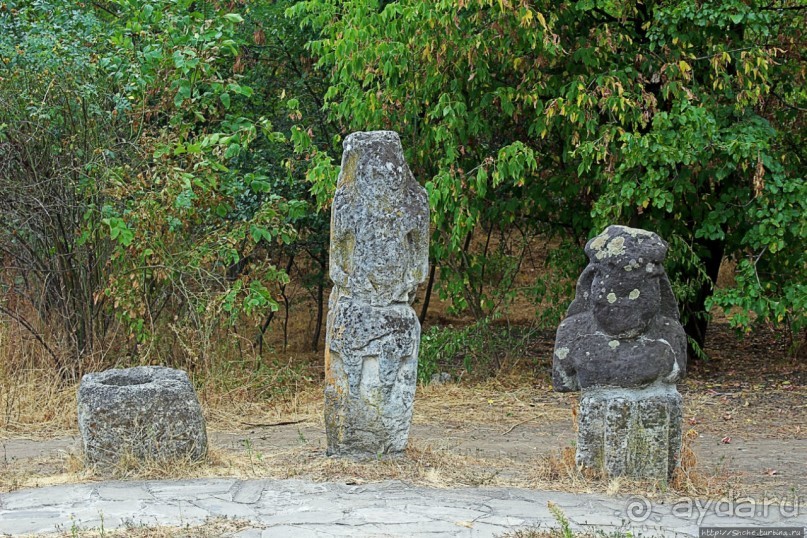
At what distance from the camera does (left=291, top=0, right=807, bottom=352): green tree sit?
10.8 m

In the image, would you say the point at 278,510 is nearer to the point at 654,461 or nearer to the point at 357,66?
the point at 654,461

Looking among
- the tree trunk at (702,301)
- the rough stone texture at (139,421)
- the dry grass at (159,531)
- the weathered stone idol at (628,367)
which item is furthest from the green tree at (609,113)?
the dry grass at (159,531)

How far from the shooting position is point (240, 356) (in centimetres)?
1248

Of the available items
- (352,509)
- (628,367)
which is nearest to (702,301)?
(628,367)

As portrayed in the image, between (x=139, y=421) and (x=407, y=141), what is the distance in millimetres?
5771

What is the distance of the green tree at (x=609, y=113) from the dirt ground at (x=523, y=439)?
100cm

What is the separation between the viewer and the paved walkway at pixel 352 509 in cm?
640

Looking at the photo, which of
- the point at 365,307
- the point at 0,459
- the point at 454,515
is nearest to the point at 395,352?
the point at 365,307

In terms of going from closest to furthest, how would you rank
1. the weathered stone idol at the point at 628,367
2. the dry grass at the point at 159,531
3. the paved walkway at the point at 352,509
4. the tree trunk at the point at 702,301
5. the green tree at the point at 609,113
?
the dry grass at the point at 159,531 < the paved walkway at the point at 352,509 < the weathered stone idol at the point at 628,367 < the green tree at the point at 609,113 < the tree trunk at the point at 702,301

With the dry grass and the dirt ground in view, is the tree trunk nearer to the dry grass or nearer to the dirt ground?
the dirt ground

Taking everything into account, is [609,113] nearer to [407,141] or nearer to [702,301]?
[407,141]

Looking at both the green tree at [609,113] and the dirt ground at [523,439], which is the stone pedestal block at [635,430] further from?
the green tree at [609,113]

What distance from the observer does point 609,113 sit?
444 inches

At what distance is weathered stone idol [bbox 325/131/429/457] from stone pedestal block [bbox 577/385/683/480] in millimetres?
1376
